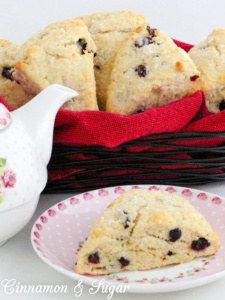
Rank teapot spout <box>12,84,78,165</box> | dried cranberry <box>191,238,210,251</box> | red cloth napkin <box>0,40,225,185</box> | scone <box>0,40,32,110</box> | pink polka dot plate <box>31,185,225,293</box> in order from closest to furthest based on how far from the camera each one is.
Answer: pink polka dot plate <box>31,185,225,293</box> < dried cranberry <box>191,238,210,251</box> < teapot spout <box>12,84,78,165</box> < red cloth napkin <box>0,40,225,185</box> < scone <box>0,40,32,110</box>

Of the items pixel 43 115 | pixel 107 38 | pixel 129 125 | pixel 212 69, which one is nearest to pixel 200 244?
pixel 129 125

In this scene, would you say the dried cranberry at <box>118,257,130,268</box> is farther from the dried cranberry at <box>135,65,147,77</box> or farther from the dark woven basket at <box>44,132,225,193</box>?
the dried cranberry at <box>135,65,147,77</box>

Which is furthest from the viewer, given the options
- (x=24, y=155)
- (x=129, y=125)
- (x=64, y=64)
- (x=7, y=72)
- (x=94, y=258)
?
(x=7, y=72)

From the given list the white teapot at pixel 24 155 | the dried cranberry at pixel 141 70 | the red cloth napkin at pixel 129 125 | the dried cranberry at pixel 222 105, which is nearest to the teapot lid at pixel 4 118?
the white teapot at pixel 24 155

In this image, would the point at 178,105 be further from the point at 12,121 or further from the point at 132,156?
the point at 12,121

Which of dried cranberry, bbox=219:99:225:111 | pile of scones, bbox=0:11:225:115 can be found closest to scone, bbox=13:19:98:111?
pile of scones, bbox=0:11:225:115

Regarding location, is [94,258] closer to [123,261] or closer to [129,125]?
[123,261]
